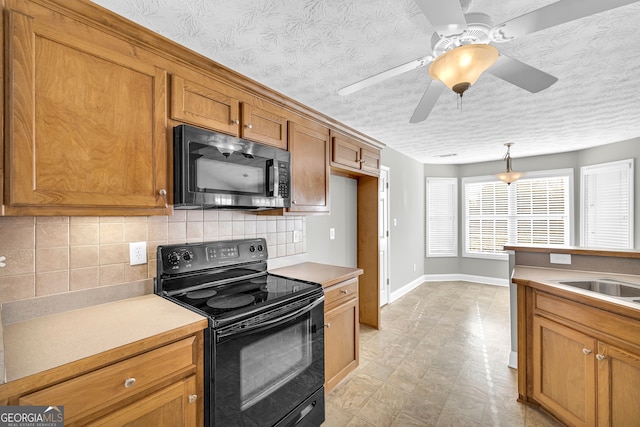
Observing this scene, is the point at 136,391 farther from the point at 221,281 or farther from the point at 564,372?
the point at 564,372

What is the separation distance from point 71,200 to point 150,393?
86cm

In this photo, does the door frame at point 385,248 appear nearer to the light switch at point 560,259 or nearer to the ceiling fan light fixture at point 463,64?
the light switch at point 560,259


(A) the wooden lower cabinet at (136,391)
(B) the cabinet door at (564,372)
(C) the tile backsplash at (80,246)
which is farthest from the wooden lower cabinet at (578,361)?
(C) the tile backsplash at (80,246)

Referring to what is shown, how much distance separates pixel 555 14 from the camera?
981 millimetres

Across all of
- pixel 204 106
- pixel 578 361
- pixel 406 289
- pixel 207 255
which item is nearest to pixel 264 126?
pixel 204 106

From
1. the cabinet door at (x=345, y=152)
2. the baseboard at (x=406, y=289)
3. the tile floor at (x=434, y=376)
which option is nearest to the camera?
the tile floor at (x=434, y=376)

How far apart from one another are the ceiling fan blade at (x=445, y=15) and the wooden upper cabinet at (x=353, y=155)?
162 cm

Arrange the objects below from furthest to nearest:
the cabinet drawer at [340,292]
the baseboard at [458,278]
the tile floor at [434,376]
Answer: the baseboard at [458,278] → the cabinet drawer at [340,292] → the tile floor at [434,376]

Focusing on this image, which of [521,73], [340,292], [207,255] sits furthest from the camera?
[340,292]

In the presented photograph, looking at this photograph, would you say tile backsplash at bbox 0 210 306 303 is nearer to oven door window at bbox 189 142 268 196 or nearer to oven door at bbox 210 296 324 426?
oven door window at bbox 189 142 268 196

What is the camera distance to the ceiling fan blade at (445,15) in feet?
3.20

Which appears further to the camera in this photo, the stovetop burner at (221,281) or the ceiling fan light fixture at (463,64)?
the stovetop burner at (221,281)

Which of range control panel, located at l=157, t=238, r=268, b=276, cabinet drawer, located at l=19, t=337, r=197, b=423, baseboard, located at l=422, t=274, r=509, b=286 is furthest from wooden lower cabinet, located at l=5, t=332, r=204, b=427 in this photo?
baseboard, located at l=422, t=274, r=509, b=286

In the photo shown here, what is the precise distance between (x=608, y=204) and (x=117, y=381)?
18.9ft
